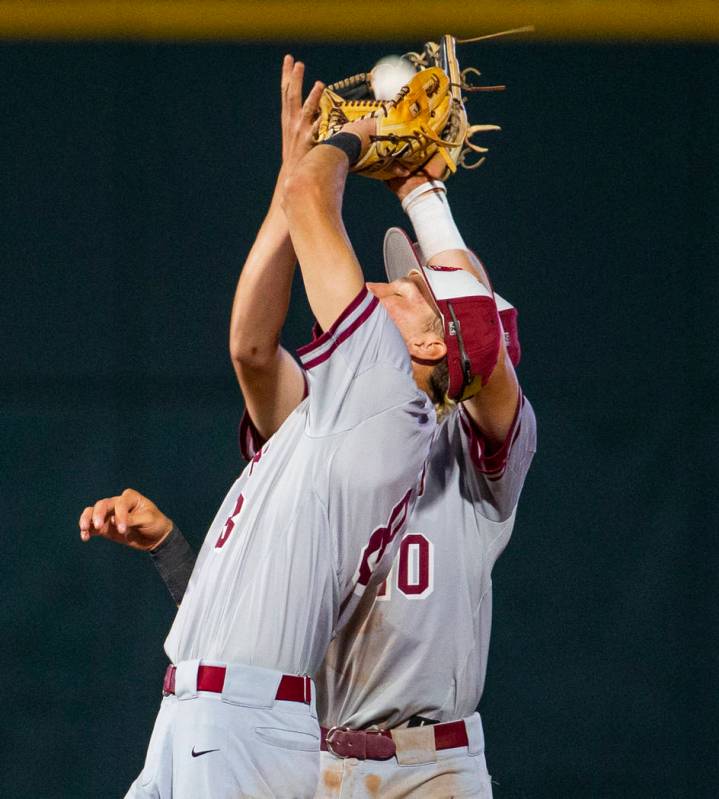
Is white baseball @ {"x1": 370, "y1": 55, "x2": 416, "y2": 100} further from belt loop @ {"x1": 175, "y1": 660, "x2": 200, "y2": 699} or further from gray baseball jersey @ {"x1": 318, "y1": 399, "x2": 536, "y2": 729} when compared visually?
belt loop @ {"x1": 175, "y1": 660, "x2": 200, "y2": 699}

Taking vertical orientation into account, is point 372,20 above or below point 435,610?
above

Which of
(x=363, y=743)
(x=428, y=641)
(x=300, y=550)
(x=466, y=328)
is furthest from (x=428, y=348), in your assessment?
(x=363, y=743)

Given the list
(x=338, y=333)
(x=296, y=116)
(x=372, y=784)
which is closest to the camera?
(x=338, y=333)

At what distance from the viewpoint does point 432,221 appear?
157cm

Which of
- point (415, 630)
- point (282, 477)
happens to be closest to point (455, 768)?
point (415, 630)

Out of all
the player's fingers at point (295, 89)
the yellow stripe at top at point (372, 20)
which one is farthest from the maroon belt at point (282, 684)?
the yellow stripe at top at point (372, 20)

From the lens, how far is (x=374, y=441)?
4.05 ft

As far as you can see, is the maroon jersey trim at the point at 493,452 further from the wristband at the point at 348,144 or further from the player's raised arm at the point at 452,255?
the wristband at the point at 348,144

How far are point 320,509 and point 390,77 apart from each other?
0.71 m

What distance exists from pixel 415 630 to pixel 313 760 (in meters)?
0.35

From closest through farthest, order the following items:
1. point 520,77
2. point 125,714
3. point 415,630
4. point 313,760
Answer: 1. point 313,760
2. point 415,630
3. point 125,714
4. point 520,77

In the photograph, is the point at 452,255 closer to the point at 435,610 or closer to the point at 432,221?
the point at 432,221

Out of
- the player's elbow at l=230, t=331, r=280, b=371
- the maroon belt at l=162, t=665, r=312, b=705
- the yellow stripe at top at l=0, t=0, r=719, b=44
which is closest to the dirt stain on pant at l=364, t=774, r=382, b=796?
the maroon belt at l=162, t=665, r=312, b=705

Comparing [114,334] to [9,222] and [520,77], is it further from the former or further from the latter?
[520,77]
